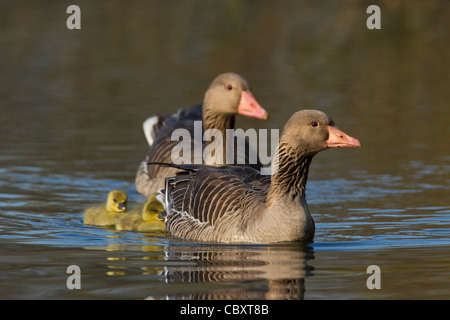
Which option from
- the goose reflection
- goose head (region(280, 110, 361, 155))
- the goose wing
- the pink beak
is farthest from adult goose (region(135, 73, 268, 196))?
the goose reflection

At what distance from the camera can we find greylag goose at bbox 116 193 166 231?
1080 cm

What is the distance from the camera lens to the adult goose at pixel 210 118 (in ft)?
39.9

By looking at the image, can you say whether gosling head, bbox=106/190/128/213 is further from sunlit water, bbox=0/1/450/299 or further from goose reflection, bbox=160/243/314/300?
goose reflection, bbox=160/243/314/300

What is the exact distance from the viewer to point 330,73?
78.0 ft

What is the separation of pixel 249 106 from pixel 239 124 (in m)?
5.46

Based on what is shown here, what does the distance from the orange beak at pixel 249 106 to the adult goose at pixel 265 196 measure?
1782 millimetres

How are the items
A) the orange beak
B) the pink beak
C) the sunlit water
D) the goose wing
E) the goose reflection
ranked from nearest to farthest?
the goose reflection
the sunlit water
the pink beak
the goose wing
the orange beak

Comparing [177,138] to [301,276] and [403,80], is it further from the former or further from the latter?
[403,80]

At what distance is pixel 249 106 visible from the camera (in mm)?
12086

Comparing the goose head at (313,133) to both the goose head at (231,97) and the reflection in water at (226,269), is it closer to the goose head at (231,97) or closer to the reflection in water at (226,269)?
the reflection in water at (226,269)

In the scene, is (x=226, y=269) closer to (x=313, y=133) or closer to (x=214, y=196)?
(x=214, y=196)

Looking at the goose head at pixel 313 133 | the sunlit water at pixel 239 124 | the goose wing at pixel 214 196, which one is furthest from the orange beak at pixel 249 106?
the goose head at pixel 313 133

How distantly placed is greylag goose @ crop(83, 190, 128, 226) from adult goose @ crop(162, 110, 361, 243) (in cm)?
110
